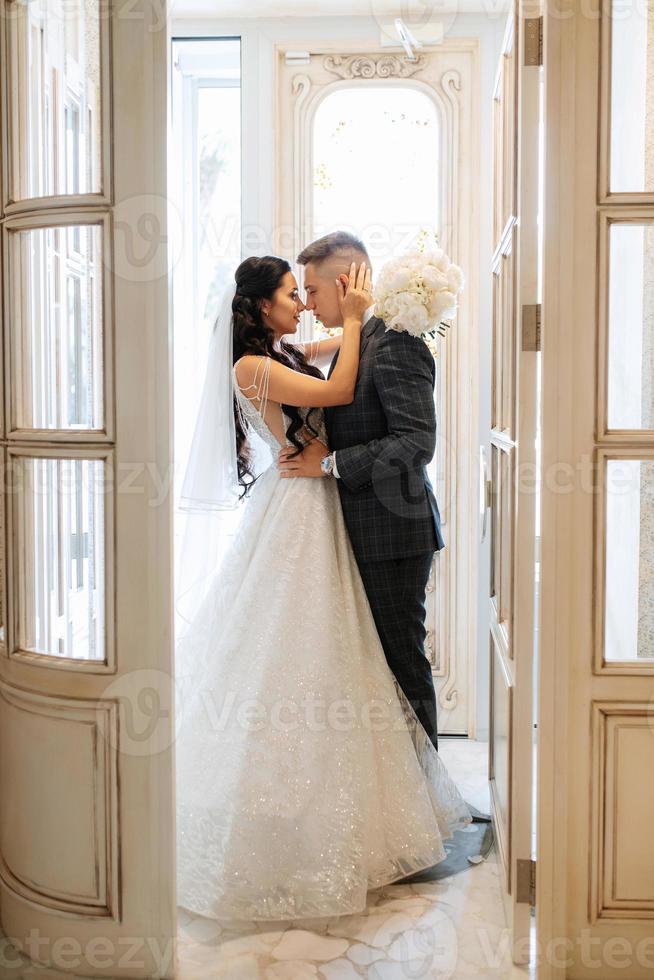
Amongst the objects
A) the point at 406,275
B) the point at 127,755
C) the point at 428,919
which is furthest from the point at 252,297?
the point at 428,919

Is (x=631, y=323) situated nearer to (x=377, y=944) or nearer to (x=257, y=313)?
(x=257, y=313)

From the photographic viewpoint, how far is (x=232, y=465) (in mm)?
2668

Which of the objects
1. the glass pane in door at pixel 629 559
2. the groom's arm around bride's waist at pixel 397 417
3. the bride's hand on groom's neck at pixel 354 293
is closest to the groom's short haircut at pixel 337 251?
the bride's hand on groom's neck at pixel 354 293

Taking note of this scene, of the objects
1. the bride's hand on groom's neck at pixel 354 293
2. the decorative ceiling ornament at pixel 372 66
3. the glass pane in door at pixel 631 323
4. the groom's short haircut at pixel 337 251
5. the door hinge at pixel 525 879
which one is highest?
the decorative ceiling ornament at pixel 372 66

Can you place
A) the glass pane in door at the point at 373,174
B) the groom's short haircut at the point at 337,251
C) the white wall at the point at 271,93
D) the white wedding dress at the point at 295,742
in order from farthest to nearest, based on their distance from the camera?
the glass pane in door at the point at 373,174 < the white wall at the point at 271,93 < the groom's short haircut at the point at 337,251 < the white wedding dress at the point at 295,742

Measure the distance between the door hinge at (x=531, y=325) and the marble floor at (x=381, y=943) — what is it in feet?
4.51

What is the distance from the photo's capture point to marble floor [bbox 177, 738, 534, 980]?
6.81 ft

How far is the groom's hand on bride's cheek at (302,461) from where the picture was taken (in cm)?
265

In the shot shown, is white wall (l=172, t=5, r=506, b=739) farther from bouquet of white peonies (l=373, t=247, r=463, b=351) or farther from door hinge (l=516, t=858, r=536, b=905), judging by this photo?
door hinge (l=516, t=858, r=536, b=905)

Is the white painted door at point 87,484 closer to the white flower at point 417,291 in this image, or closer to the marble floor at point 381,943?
the marble floor at point 381,943

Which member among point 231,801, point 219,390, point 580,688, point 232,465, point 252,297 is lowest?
point 231,801

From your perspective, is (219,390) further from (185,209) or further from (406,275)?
(185,209)

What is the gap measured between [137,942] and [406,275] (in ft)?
5.72

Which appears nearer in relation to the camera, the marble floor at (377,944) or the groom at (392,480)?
the marble floor at (377,944)
